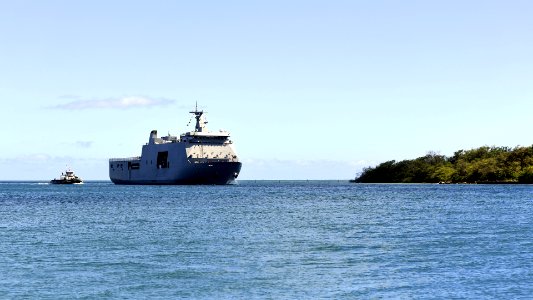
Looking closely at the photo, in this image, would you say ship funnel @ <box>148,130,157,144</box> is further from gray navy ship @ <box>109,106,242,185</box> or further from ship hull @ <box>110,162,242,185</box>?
ship hull @ <box>110,162,242,185</box>

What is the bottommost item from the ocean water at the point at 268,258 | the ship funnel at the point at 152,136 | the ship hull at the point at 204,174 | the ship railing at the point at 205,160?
the ocean water at the point at 268,258

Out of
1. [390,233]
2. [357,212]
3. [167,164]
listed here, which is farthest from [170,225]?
[167,164]

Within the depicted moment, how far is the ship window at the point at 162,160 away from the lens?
609 ft

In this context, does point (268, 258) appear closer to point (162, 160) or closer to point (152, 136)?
point (162, 160)

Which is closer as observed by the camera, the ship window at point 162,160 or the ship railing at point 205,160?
the ship railing at point 205,160

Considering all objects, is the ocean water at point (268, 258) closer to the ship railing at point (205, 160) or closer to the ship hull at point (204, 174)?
the ship railing at point (205, 160)

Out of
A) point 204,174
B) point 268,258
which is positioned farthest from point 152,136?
point 268,258

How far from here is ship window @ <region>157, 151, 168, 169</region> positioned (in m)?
186

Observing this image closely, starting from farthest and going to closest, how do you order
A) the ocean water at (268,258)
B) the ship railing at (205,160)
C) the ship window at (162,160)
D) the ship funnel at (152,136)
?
the ship funnel at (152,136)
the ship window at (162,160)
the ship railing at (205,160)
the ocean water at (268,258)

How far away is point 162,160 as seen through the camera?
618 feet

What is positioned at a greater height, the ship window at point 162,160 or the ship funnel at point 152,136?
the ship funnel at point 152,136

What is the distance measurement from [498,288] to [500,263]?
7092mm

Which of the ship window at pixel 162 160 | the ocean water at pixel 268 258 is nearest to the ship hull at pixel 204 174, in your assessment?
the ship window at pixel 162 160

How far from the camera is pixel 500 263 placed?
3675cm
